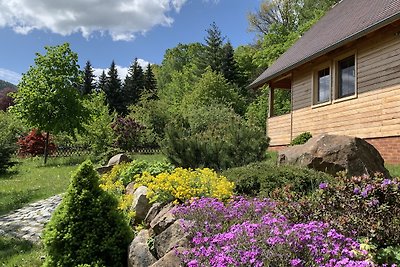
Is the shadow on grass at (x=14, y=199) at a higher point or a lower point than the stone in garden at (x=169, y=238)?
lower

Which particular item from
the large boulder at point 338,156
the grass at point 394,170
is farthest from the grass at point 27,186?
the grass at point 394,170

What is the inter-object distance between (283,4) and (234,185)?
37.3 meters

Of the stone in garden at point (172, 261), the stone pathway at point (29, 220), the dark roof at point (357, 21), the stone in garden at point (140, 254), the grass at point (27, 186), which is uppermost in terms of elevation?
the dark roof at point (357, 21)

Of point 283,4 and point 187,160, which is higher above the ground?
point 283,4

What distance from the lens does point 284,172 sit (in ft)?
18.2

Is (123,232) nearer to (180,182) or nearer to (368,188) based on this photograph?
(180,182)

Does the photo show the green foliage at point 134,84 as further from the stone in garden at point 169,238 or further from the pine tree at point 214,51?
the stone in garden at point 169,238

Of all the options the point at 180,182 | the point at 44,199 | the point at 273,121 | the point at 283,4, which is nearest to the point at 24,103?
the point at 44,199

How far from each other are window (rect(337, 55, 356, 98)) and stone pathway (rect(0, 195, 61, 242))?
9486 millimetres

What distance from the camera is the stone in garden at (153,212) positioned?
5.03 metres

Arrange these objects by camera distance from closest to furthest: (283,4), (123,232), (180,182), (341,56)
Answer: (123,232) → (180,182) → (341,56) → (283,4)

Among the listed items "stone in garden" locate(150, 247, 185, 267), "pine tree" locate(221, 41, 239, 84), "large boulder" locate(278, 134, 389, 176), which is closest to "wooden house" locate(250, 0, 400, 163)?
"large boulder" locate(278, 134, 389, 176)

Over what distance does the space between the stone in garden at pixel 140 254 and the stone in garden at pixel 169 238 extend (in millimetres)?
133

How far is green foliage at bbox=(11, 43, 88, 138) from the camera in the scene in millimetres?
17953
